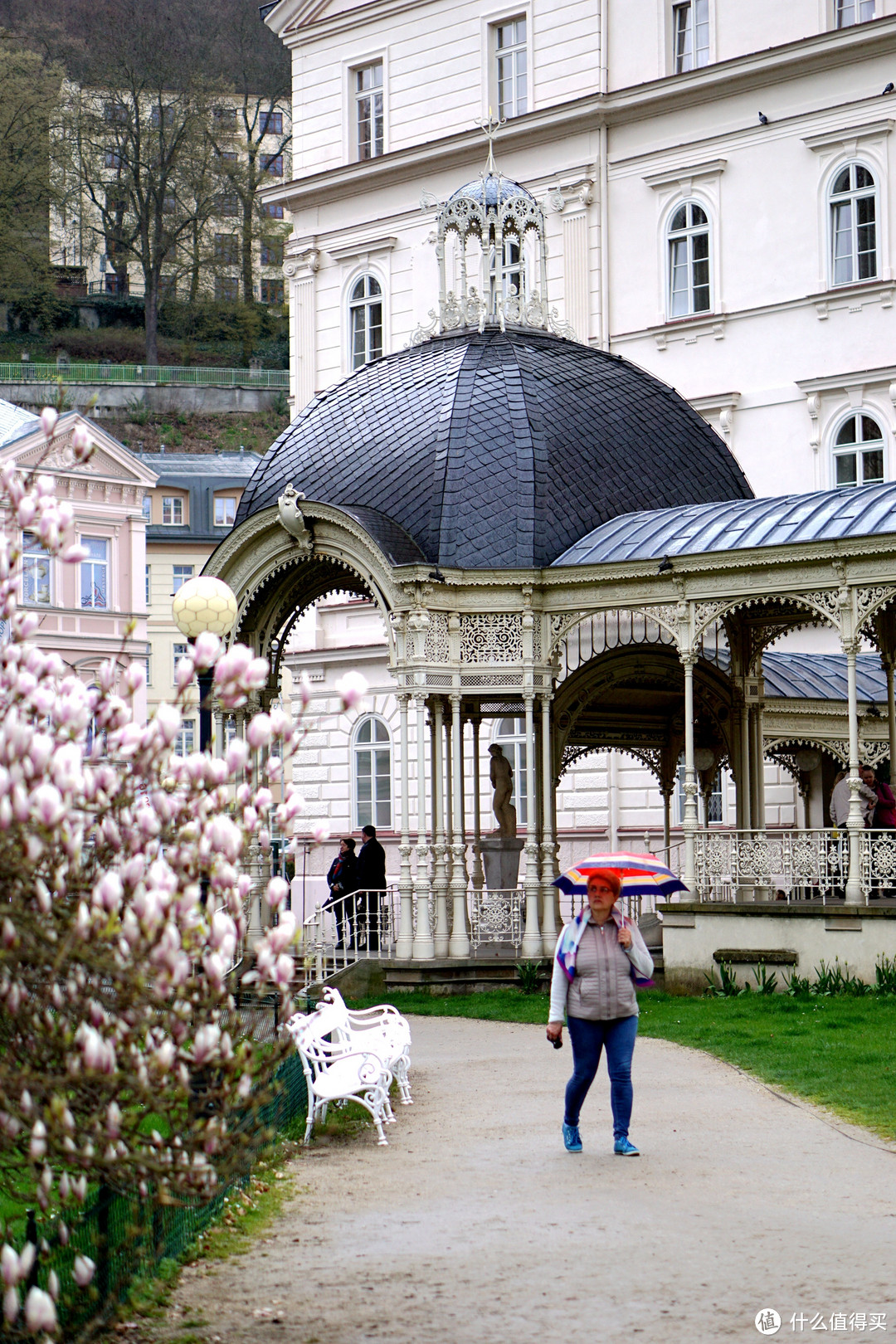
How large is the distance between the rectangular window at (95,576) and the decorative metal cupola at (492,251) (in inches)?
1114

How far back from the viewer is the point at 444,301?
24.6m

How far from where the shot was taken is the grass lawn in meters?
13.1

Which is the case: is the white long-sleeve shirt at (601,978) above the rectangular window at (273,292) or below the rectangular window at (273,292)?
below

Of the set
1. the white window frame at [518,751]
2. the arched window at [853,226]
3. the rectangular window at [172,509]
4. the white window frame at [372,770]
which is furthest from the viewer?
the rectangular window at [172,509]

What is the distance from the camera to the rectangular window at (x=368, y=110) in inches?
1559

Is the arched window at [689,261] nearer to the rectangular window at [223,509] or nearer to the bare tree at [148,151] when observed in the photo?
the rectangular window at [223,509]

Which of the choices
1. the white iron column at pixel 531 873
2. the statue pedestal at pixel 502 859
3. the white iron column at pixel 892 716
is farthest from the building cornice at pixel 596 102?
the white iron column at pixel 531 873

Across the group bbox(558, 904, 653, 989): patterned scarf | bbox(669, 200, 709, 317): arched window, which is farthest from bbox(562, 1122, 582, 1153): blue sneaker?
bbox(669, 200, 709, 317): arched window

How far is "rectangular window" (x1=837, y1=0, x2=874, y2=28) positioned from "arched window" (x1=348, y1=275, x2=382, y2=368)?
10893mm

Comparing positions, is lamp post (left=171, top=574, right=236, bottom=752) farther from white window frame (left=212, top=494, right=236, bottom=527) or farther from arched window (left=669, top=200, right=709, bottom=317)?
white window frame (left=212, top=494, right=236, bottom=527)

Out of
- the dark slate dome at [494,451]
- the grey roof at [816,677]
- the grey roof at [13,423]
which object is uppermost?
the grey roof at [13,423]

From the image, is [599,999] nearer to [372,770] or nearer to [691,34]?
[372,770]

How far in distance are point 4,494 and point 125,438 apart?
67862 mm

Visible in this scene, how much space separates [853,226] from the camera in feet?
102
